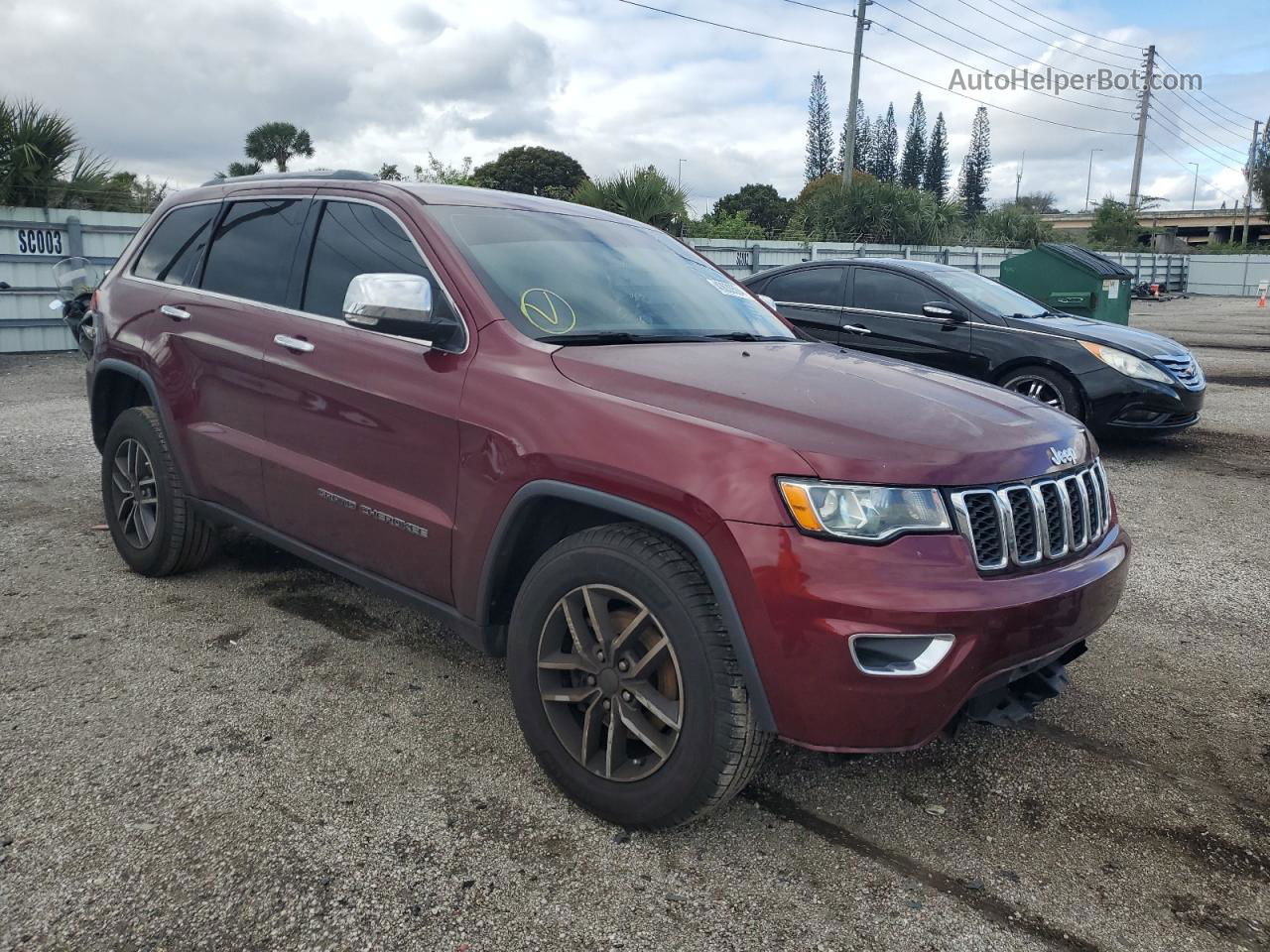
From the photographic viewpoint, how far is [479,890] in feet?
7.98

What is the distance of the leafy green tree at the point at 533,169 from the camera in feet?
193

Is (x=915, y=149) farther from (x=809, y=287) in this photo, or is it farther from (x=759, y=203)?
(x=809, y=287)

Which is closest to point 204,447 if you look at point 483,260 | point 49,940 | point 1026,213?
point 483,260

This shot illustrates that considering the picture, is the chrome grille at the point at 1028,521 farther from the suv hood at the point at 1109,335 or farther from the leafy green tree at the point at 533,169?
the leafy green tree at the point at 533,169


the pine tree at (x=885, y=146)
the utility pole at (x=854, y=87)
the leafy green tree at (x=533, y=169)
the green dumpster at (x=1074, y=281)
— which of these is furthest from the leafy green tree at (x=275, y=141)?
the pine tree at (x=885, y=146)

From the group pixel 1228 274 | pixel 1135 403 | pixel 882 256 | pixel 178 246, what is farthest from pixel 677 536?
pixel 1228 274

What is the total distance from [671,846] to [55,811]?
167cm

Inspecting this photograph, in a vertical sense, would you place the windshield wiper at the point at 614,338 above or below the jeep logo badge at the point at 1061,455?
above

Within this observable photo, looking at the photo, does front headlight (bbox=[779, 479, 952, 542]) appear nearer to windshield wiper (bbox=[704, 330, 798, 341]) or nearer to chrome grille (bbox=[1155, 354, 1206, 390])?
windshield wiper (bbox=[704, 330, 798, 341])

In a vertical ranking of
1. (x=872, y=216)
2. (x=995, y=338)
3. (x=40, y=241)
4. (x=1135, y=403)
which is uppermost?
(x=872, y=216)

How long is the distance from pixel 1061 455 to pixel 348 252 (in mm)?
2451

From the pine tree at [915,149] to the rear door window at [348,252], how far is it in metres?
99.5

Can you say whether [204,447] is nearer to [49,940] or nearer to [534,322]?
[534,322]

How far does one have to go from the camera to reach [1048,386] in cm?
786
